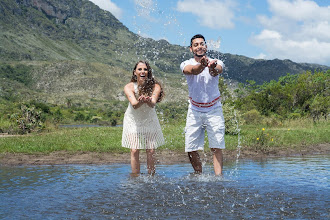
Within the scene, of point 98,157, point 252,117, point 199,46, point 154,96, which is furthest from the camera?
point 252,117

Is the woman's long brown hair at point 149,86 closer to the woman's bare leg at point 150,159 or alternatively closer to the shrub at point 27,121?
the woman's bare leg at point 150,159

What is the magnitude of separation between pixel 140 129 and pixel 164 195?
1623 mm

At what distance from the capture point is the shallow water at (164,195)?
416cm

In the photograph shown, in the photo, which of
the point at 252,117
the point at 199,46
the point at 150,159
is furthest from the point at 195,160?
the point at 252,117

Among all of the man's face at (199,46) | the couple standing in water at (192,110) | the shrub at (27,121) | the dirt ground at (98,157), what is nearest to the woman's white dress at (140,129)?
the couple standing in water at (192,110)

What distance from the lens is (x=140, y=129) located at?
6375 mm

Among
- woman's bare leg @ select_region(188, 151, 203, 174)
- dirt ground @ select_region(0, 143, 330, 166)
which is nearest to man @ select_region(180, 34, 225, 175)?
woman's bare leg @ select_region(188, 151, 203, 174)

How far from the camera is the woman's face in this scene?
20.6ft

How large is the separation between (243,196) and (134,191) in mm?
1522

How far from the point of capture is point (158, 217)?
3.99 m

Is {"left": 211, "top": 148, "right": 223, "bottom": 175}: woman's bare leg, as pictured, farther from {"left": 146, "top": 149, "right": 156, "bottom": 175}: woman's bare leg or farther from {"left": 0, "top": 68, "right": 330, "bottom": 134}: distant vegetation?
{"left": 0, "top": 68, "right": 330, "bottom": 134}: distant vegetation

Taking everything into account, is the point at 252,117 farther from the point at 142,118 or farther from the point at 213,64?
the point at 213,64

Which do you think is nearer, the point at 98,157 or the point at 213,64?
the point at 213,64

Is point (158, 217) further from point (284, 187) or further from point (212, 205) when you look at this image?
point (284, 187)
